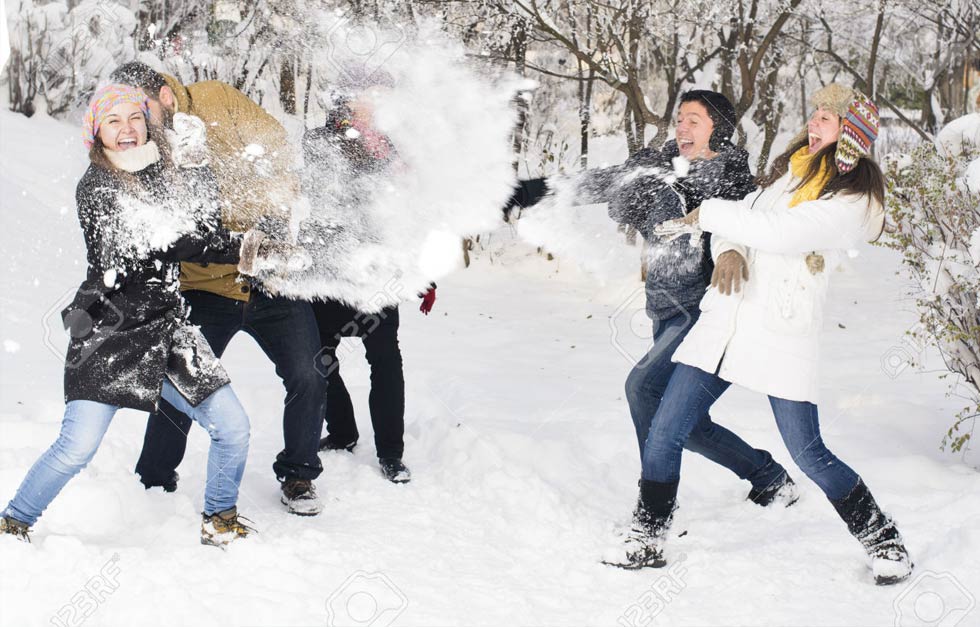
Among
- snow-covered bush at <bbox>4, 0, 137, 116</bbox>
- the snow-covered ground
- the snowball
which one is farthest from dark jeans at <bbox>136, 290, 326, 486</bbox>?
snow-covered bush at <bbox>4, 0, 137, 116</bbox>

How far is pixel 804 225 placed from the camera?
2.96 meters

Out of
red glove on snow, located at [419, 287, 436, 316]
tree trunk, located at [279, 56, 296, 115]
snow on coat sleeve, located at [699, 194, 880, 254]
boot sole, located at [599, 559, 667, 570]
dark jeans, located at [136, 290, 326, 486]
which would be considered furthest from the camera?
tree trunk, located at [279, 56, 296, 115]

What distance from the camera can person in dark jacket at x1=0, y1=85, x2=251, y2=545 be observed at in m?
2.88

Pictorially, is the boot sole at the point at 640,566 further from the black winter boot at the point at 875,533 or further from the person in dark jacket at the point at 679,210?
the black winter boot at the point at 875,533

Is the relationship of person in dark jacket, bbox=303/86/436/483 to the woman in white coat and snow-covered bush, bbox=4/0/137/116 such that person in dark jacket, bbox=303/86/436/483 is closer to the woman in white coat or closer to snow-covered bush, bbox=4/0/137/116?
the woman in white coat

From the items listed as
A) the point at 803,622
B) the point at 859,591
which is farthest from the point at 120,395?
the point at 859,591

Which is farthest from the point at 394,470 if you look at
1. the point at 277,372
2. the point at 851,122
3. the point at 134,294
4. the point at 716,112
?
the point at 851,122

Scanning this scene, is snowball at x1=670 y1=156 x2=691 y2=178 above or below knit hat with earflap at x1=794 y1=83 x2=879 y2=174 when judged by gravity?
below

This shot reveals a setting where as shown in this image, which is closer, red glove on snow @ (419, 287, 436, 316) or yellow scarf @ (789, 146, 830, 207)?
yellow scarf @ (789, 146, 830, 207)

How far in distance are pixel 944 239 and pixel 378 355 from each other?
2707mm

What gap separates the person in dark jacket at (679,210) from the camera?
3484 mm

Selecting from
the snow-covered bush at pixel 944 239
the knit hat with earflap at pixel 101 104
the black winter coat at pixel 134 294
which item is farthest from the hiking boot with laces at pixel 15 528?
the snow-covered bush at pixel 944 239

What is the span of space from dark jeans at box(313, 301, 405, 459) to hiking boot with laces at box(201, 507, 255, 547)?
2.92 ft

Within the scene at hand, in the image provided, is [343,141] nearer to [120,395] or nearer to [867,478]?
[120,395]
